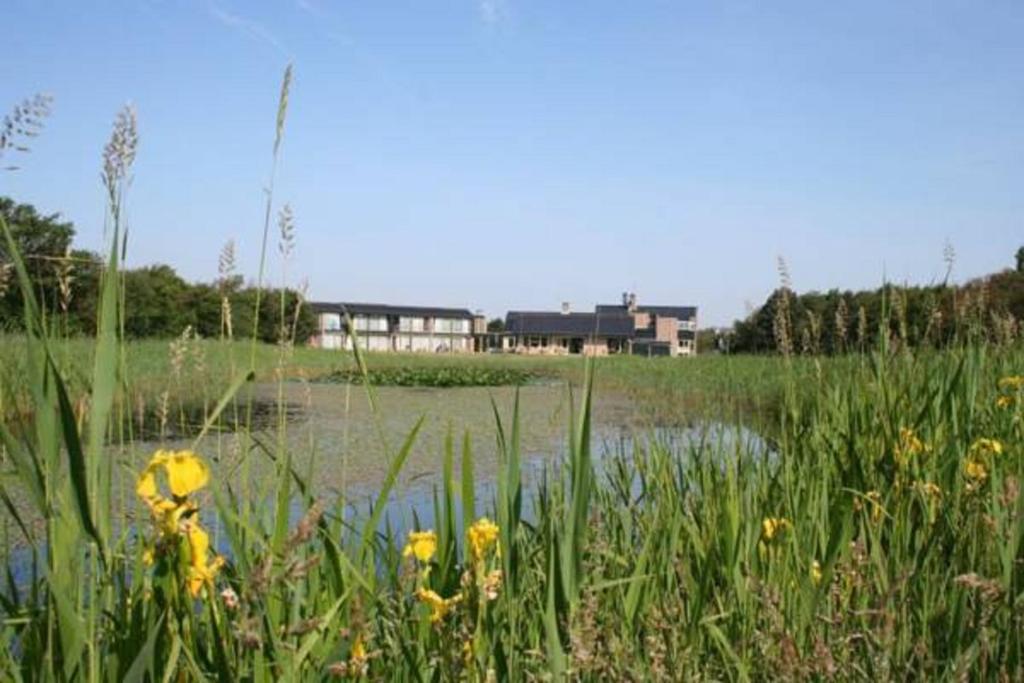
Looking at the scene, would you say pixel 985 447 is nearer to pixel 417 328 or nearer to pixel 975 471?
pixel 975 471

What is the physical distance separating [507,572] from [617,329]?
6593 cm

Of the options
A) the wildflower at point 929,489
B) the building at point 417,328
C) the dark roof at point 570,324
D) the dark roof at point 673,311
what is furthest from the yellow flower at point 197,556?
the dark roof at point 673,311

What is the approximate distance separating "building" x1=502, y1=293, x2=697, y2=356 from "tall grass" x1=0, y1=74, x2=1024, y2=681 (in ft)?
192

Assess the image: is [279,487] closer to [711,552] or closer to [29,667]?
[29,667]

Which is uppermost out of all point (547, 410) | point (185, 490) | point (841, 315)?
point (841, 315)

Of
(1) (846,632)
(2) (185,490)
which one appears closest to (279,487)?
(2) (185,490)

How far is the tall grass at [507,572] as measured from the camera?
3.48 feet

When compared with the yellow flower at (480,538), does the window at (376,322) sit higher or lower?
higher

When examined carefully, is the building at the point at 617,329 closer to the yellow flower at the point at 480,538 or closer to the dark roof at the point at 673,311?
the dark roof at the point at 673,311

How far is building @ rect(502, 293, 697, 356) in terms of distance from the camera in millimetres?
65938

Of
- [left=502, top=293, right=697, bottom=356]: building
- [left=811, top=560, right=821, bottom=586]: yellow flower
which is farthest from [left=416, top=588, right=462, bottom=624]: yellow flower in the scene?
[left=502, top=293, right=697, bottom=356]: building

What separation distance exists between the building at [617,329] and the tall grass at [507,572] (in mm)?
58444

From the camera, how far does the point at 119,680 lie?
118 cm

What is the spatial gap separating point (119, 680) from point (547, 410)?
1181 cm
